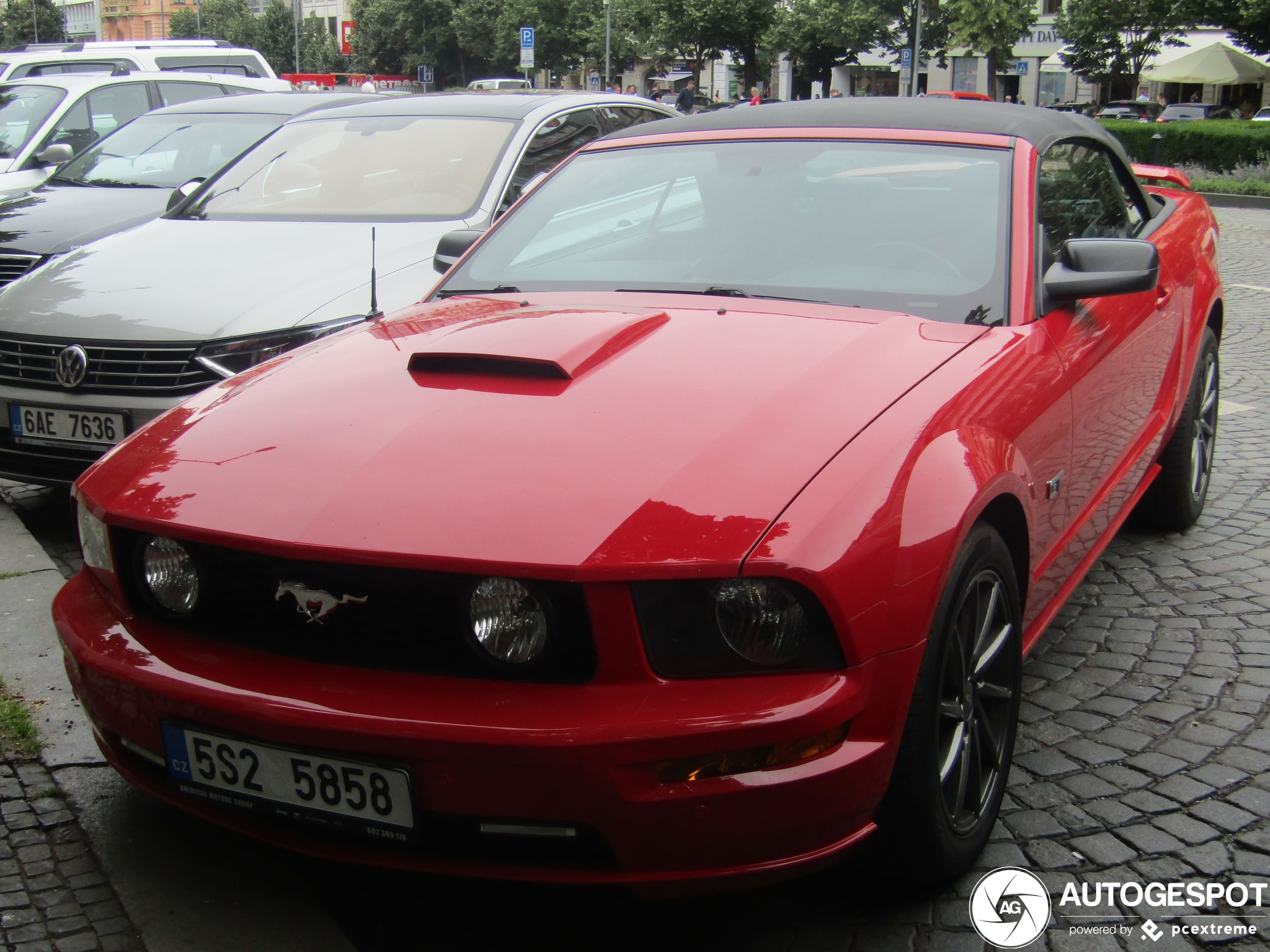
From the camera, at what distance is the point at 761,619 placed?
2.03m

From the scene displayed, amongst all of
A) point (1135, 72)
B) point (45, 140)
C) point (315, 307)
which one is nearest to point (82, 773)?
point (315, 307)

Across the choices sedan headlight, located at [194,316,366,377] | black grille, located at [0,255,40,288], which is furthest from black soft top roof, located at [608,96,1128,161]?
black grille, located at [0,255,40,288]

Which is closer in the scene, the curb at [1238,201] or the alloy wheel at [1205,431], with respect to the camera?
the alloy wheel at [1205,431]

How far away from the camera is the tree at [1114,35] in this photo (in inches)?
1945

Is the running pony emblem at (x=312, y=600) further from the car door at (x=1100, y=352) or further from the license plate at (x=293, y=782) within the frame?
the car door at (x=1100, y=352)

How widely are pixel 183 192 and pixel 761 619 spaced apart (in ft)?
18.5

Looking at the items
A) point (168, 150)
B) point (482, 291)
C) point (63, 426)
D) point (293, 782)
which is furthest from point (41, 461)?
point (168, 150)

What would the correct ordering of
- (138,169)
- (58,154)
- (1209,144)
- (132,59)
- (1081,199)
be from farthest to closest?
(1209,144)
(132,59)
(58,154)
(138,169)
(1081,199)

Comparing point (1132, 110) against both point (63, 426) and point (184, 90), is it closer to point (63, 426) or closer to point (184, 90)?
point (184, 90)

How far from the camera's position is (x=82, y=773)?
2975mm

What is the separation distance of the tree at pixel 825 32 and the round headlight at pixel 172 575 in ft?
197

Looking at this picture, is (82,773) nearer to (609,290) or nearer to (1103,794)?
(609,290)

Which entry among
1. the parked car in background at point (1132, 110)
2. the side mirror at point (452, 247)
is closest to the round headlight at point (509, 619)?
the side mirror at point (452, 247)

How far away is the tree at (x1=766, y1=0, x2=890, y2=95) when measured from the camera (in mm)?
58250
